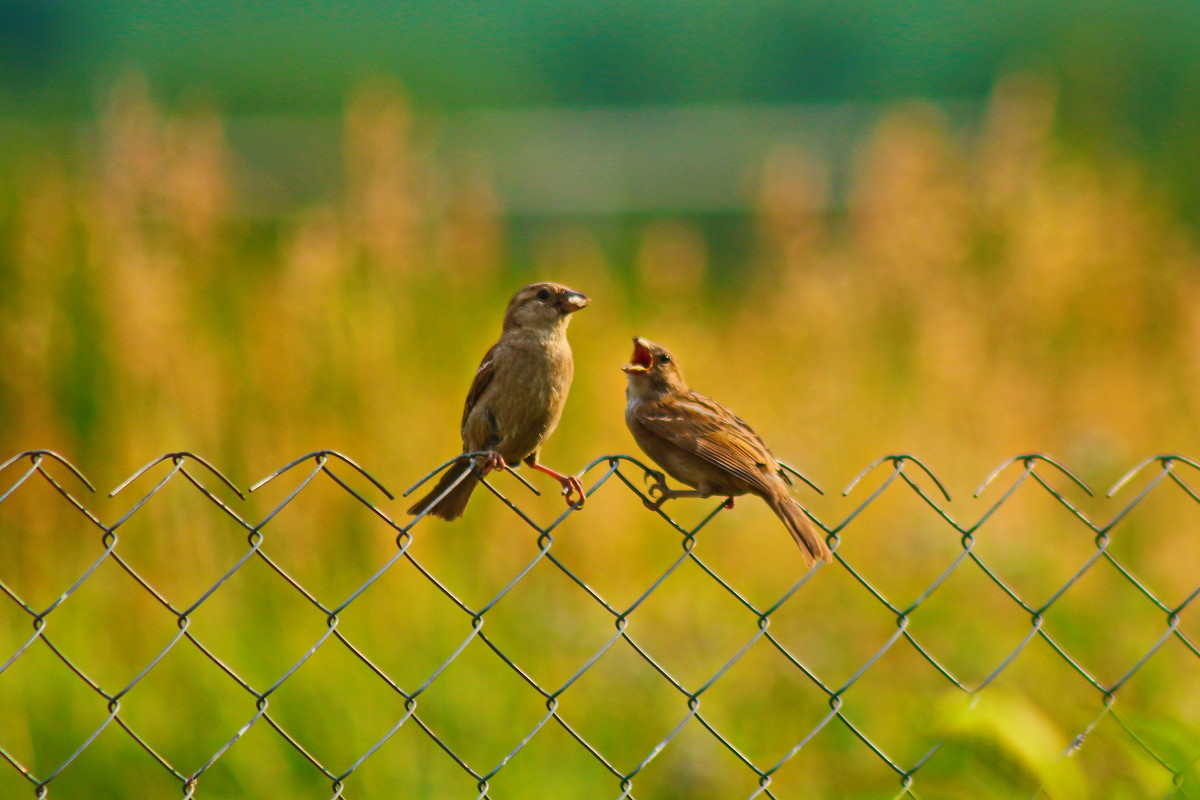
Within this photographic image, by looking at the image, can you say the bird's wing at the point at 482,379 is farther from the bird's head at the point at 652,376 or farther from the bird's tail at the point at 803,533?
the bird's tail at the point at 803,533

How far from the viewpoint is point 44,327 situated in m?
4.72

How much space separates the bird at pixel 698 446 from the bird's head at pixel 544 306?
0.96 feet

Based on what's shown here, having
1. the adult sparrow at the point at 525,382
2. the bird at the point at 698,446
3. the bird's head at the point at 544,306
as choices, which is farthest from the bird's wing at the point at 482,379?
the bird at the point at 698,446

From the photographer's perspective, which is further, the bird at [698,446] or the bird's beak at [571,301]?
the bird's beak at [571,301]

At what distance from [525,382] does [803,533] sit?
1.10 m

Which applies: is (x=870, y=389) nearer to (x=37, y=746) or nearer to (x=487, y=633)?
(x=487, y=633)

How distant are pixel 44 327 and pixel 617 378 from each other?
260cm

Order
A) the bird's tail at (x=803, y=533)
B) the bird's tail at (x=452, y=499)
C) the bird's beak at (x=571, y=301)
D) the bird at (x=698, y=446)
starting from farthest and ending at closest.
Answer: the bird's beak at (x=571, y=301), the bird's tail at (x=452, y=499), the bird at (x=698, y=446), the bird's tail at (x=803, y=533)

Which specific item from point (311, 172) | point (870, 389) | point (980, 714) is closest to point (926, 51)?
point (311, 172)

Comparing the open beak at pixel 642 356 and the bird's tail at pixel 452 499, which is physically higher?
the open beak at pixel 642 356

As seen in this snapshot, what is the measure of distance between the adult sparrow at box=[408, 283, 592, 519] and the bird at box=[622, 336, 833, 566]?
0.82 feet

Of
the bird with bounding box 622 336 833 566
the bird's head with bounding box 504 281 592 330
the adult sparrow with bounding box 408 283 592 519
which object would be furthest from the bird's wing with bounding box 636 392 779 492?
the bird's head with bounding box 504 281 592 330

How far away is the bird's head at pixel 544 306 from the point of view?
13.3 feet

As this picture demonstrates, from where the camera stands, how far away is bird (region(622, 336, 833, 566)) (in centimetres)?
334
